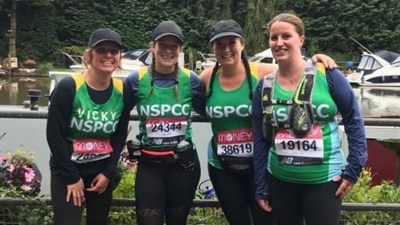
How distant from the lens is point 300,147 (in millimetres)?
3076

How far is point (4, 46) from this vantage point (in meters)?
43.2

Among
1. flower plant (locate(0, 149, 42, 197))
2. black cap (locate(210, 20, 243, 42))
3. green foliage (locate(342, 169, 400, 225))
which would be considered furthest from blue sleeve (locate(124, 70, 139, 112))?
green foliage (locate(342, 169, 400, 225))

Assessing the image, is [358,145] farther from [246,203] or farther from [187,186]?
[187,186]

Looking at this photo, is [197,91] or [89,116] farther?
[197,91]

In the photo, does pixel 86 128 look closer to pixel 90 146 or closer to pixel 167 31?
pixel 90 146

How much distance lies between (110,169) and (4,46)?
42278mm

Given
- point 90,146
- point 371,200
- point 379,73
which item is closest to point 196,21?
point 379,73

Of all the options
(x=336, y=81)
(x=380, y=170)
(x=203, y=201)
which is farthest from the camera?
(x=380, y=170)

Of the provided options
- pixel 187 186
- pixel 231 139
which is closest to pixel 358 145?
pixel 231 139

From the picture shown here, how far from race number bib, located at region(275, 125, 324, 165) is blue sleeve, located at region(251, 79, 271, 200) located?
0.43ft

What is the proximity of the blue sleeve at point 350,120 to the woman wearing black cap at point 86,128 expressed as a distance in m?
1.15

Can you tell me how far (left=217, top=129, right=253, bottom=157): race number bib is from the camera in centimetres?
339

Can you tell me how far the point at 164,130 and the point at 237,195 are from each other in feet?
1.82

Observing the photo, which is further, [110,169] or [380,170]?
[380,170]
